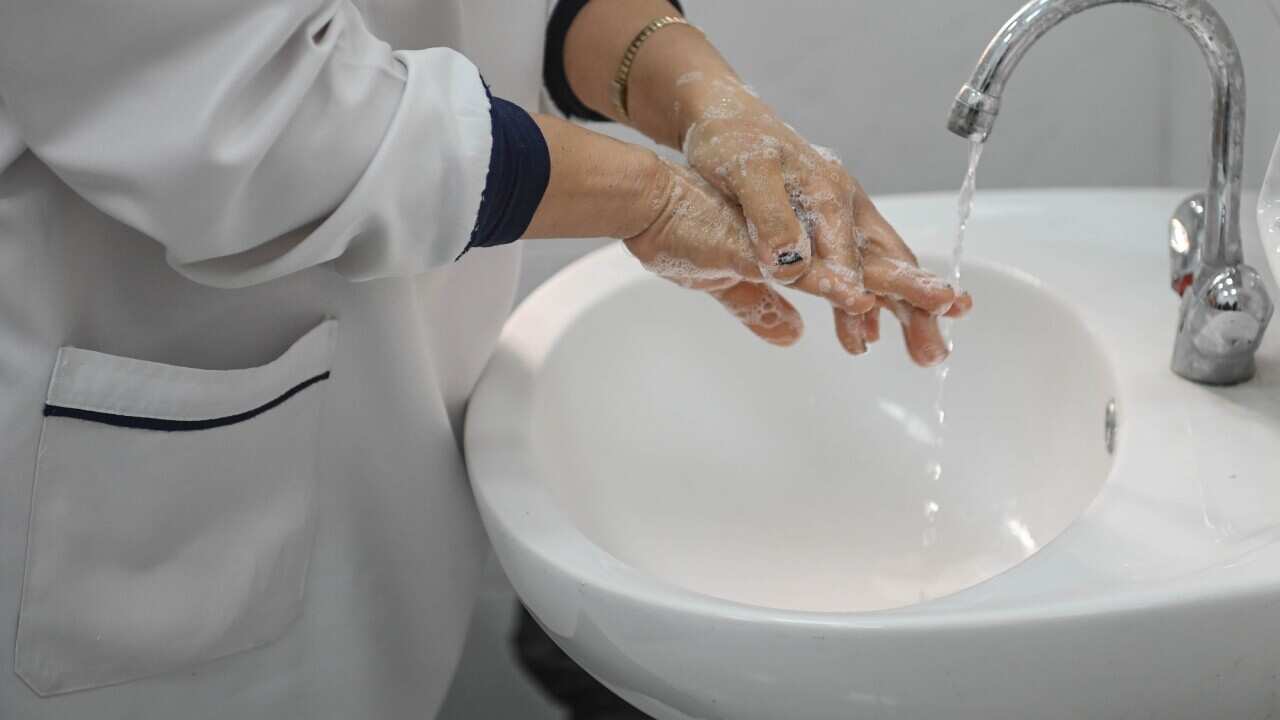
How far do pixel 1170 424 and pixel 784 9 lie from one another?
2.67ft

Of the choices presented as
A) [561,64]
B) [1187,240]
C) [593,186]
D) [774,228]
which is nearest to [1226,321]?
[1187,240]

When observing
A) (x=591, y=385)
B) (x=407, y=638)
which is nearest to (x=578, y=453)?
(x=591, y=385)

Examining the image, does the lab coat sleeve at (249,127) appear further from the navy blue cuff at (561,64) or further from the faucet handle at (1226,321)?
the faucet handle at (1226,321)

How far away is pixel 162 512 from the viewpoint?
652 millimetres

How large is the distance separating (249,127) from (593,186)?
0.75 ft

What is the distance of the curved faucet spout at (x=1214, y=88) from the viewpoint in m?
0.69

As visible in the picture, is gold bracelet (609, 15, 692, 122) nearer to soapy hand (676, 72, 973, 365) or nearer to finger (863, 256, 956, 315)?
soapy hand (676, 72, 973, 365)

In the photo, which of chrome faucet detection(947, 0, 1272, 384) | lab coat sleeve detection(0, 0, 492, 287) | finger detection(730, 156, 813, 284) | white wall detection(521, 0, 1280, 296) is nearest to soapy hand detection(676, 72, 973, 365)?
finger detection(730, 156, 813, 284)

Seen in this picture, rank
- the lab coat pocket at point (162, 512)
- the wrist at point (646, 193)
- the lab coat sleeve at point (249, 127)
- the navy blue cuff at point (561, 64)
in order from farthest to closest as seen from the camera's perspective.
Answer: the navy blue cuff at point (561, 64) < the wrist at point (646, 193) < the lab coat pocket at point (162, 512) < the lab coat sleeve at point (249, 127)

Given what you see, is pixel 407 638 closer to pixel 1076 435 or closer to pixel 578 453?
pixel 578 453

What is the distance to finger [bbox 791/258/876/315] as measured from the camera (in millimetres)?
739

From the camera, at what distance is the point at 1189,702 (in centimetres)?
57

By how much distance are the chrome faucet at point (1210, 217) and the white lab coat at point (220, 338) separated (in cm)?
31

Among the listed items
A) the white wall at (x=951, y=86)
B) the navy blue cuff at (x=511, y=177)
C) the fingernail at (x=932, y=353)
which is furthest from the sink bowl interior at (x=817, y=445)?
the white wall at (x=951, y=86)
